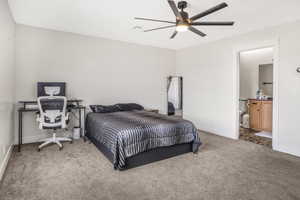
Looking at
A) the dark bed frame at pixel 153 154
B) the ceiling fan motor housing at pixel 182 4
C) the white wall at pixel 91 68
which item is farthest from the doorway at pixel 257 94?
the ceiling fan motor housing at pixel 182 4

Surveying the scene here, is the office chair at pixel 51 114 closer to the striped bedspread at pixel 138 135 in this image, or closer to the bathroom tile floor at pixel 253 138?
the striped bedspread at pixel 138 135

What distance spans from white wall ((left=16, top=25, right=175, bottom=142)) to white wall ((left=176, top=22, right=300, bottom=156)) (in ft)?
2.95

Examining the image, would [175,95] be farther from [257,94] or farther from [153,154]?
[153,154]

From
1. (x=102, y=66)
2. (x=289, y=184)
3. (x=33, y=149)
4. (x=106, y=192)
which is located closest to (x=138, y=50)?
(x=102, y=66)

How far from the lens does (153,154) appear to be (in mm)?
2826

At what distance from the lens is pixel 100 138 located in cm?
314

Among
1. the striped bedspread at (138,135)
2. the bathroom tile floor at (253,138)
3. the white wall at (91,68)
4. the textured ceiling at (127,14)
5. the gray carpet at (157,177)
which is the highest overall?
the textured ceiling at (127,14)

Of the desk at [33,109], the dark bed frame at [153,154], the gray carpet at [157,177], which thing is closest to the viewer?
the gray carpet at [157,177]

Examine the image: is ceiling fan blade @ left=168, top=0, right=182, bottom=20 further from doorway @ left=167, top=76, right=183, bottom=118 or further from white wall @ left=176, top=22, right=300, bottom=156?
doorway @ left=167, top=76, right=183, bottom=118

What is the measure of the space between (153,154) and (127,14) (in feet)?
8.19

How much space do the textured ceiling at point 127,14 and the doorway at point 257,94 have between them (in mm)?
1960

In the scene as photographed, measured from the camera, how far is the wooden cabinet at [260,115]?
16.0ft

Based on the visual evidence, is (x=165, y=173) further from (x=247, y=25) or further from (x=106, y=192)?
(x=247, y=25)

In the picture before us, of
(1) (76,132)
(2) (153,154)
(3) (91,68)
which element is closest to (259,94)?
(2) (153,154)
